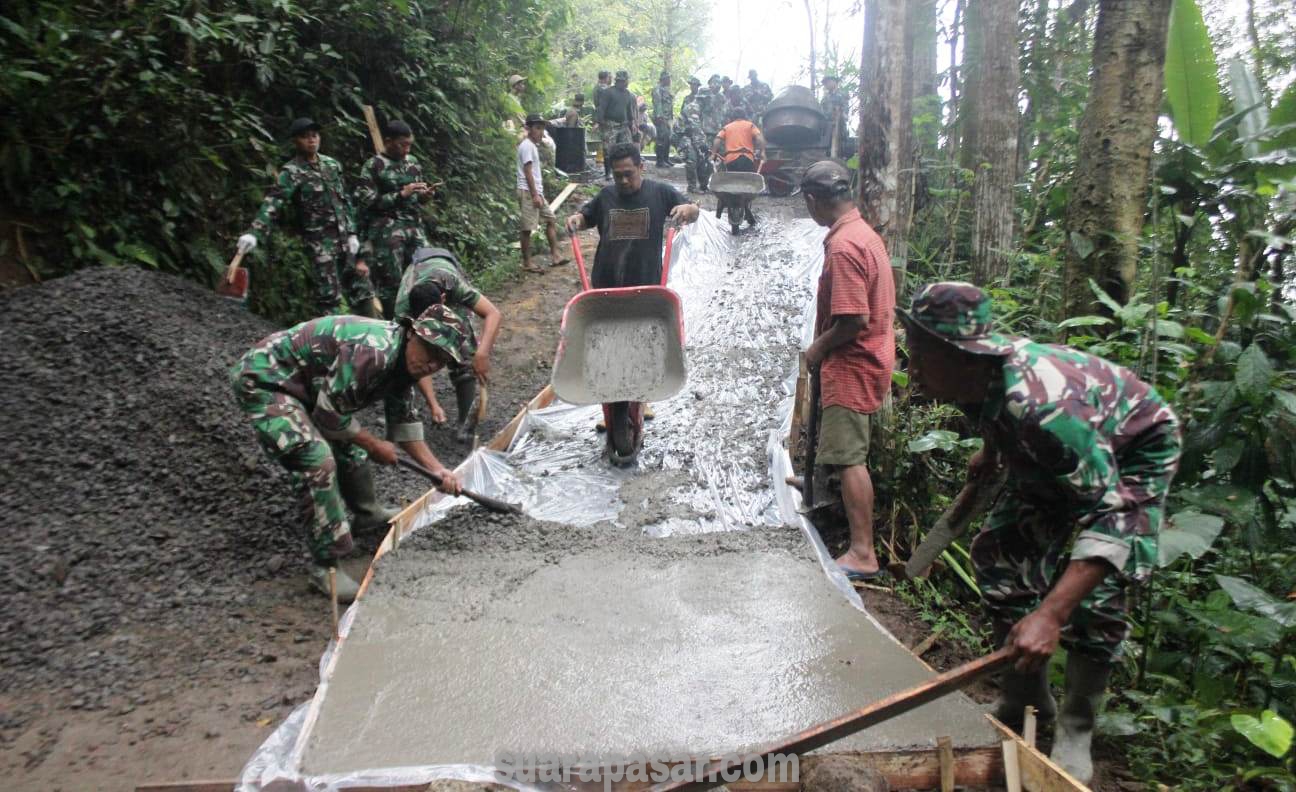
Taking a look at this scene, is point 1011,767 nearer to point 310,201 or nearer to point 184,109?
point 310,201

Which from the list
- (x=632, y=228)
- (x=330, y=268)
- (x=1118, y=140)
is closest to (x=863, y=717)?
(x=1118, y=140)

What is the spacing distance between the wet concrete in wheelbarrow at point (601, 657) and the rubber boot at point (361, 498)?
0.39 metres

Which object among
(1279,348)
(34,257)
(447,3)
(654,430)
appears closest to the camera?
(1279,348)

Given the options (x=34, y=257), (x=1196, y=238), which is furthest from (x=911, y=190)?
(x=34, y=257)

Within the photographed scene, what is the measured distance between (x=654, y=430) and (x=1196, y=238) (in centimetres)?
300

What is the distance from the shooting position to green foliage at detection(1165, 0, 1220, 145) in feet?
8.44

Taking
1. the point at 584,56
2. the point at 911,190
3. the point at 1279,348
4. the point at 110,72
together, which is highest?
the point at 584,56

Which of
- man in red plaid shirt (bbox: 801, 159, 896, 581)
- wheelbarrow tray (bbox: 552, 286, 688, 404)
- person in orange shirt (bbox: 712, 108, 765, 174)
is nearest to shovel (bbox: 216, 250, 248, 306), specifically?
wheelbarrow tray (bbox: 552, 286, 688, 404)

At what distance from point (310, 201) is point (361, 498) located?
228 centimetres

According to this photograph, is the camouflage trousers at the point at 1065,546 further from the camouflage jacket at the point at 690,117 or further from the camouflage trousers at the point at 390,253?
the camouflage jacket at the point at 690,117

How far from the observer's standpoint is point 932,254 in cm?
582

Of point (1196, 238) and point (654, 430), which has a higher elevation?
point (1196, 238)

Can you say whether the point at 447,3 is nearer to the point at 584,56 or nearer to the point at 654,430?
the point at 654,430

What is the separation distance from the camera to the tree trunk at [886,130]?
430 centimetres
